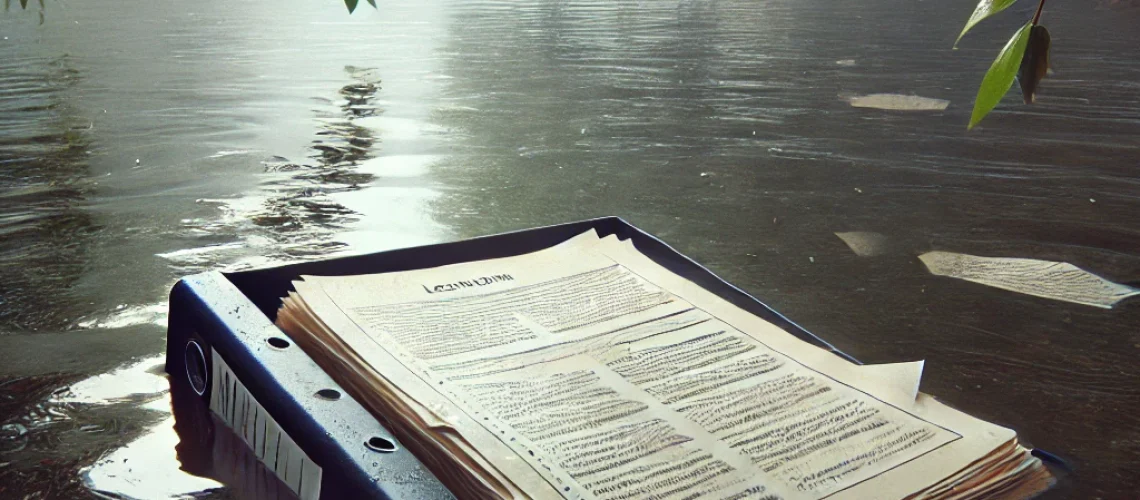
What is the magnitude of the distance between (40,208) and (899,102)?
5.97 ft

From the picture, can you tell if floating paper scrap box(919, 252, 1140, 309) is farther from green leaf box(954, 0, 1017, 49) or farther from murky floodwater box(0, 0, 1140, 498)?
green leaf box(954, 0, 1017, 49)

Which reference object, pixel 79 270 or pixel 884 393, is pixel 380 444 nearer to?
pixel 884 393

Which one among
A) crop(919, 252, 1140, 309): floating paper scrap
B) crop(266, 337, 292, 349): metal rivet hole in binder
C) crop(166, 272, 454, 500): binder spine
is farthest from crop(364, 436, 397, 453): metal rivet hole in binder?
crop(919, 252, 1140, 309): floating paper scrap

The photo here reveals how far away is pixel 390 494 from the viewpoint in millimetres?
362

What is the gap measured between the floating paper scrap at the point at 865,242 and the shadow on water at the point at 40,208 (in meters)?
0.77

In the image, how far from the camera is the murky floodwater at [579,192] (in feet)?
2.11

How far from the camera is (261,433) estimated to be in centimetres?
48

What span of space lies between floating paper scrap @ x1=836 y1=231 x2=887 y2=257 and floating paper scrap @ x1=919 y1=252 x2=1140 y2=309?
0.05 meters

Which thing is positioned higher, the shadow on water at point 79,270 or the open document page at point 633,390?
the open document page at point 633,390

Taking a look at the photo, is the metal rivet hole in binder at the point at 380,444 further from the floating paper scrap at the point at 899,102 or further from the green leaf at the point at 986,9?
the floating paper scrap at the point at 899,102

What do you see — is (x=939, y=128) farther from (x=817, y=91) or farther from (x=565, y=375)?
(x=565, y=375)

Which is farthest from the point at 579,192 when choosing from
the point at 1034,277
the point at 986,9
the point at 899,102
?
the point at 899,102

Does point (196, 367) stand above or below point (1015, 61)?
below

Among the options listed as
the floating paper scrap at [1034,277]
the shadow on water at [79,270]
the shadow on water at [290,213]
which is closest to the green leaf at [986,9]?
Answer: the shadow on water at [79,270]
